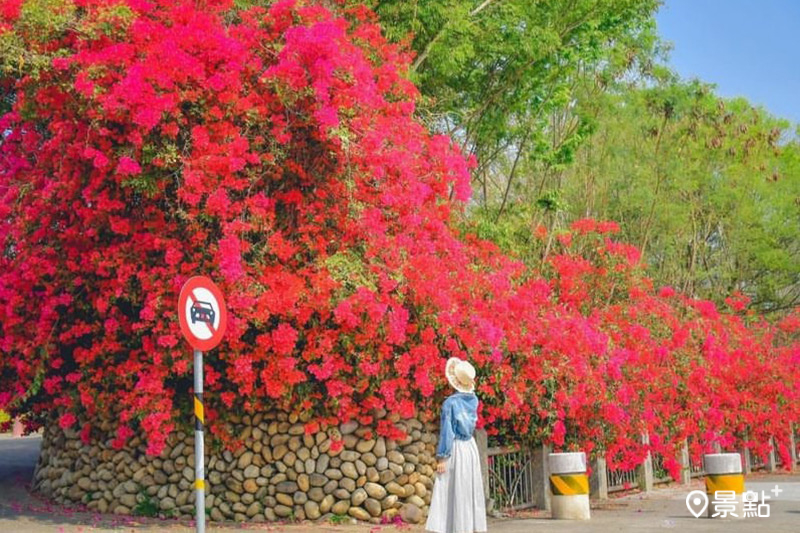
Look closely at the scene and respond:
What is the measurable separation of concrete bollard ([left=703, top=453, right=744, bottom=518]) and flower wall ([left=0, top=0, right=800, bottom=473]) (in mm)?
2240

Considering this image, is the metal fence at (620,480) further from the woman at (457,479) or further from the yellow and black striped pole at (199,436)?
the yellow and black striped pole at (199,436)

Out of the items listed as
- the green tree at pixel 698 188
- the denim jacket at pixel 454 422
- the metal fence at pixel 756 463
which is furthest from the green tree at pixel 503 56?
the metal fence at pixel 756 463

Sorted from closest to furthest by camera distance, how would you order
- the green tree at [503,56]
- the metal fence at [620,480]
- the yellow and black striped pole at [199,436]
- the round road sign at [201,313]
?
the yellow and black striped pole at [199,436], the round road sign at [201,313], the green tree at [503,56], the metal fence at [620,480]

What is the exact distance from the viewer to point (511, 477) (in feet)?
50.9

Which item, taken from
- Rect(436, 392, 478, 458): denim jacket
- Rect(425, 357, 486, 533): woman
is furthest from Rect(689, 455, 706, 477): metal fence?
Rect(436, 392, 478, 458): denim jacket

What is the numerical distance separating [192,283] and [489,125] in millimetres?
12833

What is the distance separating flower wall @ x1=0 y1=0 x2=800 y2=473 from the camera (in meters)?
12.8

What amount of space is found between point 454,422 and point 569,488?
13.3 feet

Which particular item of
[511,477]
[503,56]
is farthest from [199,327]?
[503,56]

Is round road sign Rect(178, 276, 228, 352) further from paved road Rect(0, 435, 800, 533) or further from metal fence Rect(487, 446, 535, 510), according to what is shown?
metal fence Rect(487, 446, 535, 510)

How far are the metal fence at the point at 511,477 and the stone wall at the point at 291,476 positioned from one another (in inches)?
70.7

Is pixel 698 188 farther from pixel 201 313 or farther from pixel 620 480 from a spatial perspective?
pixel 201 313

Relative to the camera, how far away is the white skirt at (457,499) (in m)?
10.4

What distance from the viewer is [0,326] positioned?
576 inches
